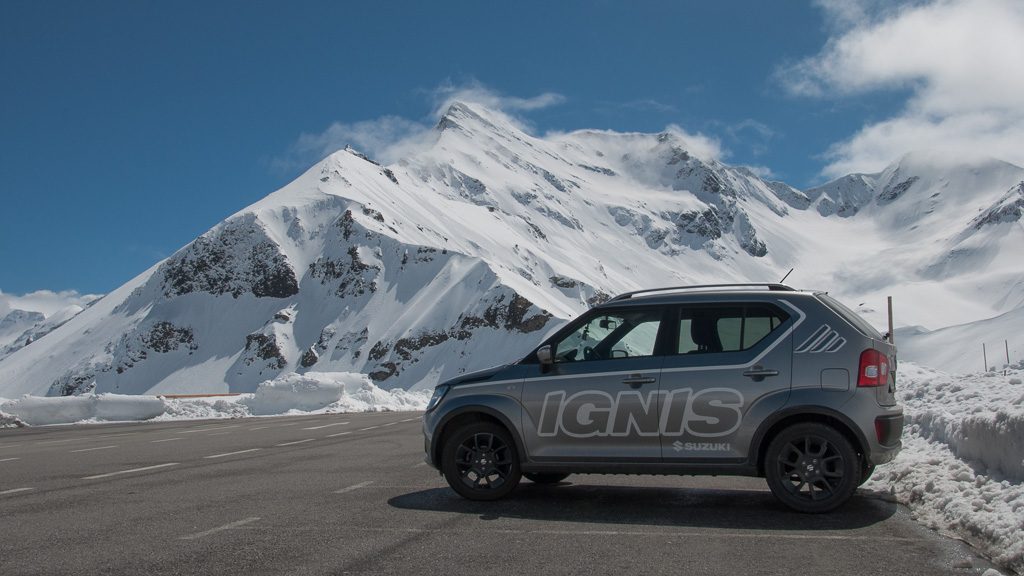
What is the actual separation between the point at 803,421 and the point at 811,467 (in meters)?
0.37

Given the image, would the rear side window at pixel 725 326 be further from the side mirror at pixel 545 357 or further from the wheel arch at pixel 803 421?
the side mirror at pixel 545 357

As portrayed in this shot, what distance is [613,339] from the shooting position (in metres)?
8.00

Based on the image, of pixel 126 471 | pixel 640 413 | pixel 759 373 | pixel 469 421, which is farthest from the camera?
pixel 126 471

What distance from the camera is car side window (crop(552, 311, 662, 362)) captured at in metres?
7.98

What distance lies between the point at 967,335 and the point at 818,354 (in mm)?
107843

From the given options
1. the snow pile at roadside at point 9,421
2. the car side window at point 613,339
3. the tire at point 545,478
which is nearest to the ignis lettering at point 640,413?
the car side window at point 613,339

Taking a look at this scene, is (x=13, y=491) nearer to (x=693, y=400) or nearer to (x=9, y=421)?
(x=693, y=400)

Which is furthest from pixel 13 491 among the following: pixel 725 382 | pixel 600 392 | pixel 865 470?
pixel 865 470

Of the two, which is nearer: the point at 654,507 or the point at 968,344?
the point at 654,507

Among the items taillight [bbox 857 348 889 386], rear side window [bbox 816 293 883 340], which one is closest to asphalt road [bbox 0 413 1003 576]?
taillight [bbox 857 348 889 386]

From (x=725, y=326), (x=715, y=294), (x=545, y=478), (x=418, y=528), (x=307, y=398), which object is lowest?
(x=418, y=528)

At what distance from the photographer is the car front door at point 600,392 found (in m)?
7.72

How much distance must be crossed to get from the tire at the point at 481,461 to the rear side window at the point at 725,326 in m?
1.79

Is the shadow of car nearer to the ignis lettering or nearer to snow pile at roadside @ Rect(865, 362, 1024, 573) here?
snow pile at roadside @ Rect(865, 362, 1024, 573)
